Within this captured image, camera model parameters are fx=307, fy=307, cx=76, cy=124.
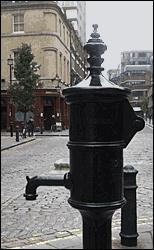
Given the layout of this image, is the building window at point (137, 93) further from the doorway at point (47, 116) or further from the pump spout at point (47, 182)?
the pump spout at point (47, 182)

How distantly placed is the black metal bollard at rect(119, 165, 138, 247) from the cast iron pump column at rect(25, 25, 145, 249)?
2143 millimetres

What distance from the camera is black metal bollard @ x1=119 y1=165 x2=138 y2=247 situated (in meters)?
3.59

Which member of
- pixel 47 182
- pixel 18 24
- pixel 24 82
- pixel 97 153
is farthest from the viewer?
pixel 18 24

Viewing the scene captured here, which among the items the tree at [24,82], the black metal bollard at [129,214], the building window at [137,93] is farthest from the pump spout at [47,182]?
the building window at [137,93]

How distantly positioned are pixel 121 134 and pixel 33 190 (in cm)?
57

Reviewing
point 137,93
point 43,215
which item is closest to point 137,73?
point 137,93

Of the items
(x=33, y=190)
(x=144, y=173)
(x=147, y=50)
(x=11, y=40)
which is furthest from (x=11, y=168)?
(x=147, y=50)

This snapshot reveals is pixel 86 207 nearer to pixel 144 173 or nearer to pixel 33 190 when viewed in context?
pixel 33 190

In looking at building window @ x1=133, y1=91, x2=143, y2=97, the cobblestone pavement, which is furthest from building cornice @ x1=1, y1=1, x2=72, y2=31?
building window @ x1=133, y1=91, x2=143, y2=97

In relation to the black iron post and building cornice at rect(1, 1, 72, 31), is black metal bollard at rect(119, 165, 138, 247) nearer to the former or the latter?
the black iron post

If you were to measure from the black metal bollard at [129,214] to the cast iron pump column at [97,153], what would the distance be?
2.14 meters

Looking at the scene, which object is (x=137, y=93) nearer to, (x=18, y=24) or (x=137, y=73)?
(x=137, y=73)

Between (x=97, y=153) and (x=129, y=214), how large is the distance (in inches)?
99.9

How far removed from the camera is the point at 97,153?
142cm
